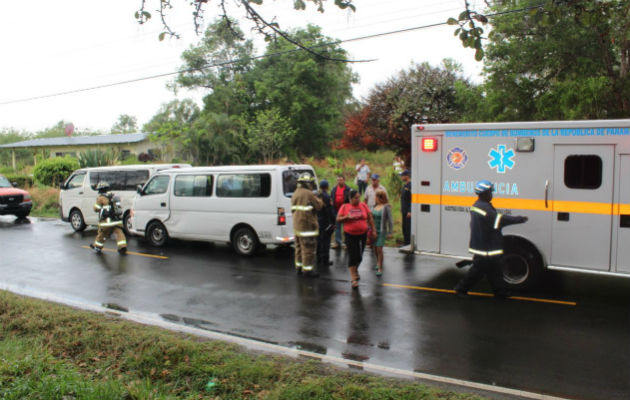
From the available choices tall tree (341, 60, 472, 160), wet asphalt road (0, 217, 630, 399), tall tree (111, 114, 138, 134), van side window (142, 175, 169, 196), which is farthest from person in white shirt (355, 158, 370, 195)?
tall tree (111, 114, 138, 134)

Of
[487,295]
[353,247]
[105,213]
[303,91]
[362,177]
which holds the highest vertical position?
[303,91]

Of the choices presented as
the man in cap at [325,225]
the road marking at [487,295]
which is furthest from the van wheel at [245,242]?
the road marking at [487,295]

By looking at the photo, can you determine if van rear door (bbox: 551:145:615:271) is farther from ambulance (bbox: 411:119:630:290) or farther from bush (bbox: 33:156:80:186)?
bush (bbox: 33:156:80:186)

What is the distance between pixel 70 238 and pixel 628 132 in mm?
13559

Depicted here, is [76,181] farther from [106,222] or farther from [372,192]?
[372,192]

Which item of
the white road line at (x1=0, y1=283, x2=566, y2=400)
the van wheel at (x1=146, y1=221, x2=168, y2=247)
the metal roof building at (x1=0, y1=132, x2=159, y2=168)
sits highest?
the metal roof building at (x1=0, y1=132, x2=159, y2=168)

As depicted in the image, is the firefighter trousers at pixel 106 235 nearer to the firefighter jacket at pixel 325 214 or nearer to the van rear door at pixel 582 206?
the firefighter jacket at pixel 325 214

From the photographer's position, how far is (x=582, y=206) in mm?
7477

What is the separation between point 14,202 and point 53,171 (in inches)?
269

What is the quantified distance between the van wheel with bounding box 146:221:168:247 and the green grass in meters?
6.44

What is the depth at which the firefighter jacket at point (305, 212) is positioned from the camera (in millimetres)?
9203

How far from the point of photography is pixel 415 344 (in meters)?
6.06

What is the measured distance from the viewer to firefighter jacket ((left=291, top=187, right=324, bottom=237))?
30.2 feet

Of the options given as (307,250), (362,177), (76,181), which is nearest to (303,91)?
(362,177)
